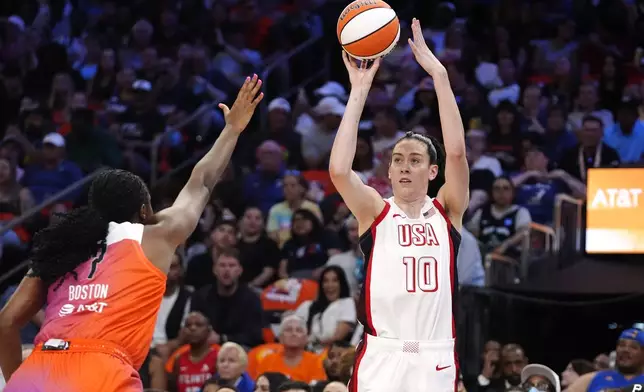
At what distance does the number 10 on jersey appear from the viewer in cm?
643

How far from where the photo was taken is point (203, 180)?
6.63 metres

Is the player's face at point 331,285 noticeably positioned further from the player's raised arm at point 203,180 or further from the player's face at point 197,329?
the player's raised arm at point 203,180

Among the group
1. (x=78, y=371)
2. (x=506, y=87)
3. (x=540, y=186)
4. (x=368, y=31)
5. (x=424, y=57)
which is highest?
(x=506, y=87)

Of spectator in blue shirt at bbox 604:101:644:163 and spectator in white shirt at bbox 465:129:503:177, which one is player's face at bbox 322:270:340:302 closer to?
spectator in white shirt at bbox 465:129:503:177

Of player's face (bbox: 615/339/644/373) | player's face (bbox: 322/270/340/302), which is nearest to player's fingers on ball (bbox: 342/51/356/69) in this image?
player's face (bbox: 615/339/644/373)

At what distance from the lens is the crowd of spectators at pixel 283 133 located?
11.9 m

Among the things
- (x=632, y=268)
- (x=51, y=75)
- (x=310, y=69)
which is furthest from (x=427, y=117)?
(x=51, y=75)

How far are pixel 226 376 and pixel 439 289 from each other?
4582 millimetres

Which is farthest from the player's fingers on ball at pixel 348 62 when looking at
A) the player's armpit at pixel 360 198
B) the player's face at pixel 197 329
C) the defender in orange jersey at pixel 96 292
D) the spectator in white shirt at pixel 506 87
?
the spectator in white shirt at pixel 506 87

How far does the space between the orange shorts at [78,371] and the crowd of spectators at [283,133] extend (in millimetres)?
3648

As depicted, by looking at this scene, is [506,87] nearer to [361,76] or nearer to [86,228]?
[361,76]

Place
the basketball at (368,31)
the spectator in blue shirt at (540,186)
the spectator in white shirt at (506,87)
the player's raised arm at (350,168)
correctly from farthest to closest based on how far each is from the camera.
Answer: the spectator in white shirt at (506,87) → the spectator in blue shirt at (540,186) → the basketball at (368,31) → the player's raised arm at (350,168)

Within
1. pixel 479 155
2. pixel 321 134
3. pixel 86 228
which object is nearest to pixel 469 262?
pixel 479 155

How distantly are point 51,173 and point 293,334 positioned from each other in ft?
16.2
